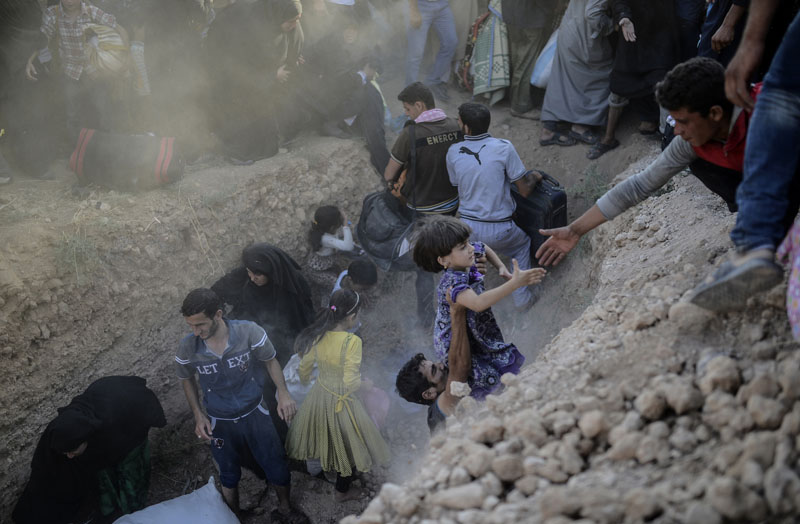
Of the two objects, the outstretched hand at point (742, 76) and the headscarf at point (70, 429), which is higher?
the outstretched hand at point (742, 76)

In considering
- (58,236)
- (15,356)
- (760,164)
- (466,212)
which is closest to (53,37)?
(58,236)

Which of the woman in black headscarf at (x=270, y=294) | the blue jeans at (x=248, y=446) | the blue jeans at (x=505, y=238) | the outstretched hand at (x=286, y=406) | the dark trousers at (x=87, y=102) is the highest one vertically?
the dark trousers at (x=87, y=102)

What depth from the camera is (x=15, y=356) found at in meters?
4.07

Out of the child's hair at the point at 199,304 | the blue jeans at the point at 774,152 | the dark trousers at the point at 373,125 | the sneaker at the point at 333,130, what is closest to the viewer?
the blue jeans at the point at 774,152

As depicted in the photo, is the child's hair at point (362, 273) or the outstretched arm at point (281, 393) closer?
the outstretched arm at point (281, 393)

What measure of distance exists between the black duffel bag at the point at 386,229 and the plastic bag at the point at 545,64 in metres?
2.53

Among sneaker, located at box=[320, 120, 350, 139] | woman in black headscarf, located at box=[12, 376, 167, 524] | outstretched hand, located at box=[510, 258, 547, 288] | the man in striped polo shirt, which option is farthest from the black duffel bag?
outstretched hand, located at box=[510, 258, 547, 288]

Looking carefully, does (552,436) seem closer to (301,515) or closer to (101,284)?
(301,515)

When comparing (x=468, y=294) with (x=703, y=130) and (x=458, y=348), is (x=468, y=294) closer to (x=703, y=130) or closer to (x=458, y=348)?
(x=458, y=348)

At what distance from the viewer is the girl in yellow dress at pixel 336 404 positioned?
12.5 feet

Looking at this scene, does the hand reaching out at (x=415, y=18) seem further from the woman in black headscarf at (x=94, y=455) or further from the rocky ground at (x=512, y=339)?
the woman in black headscarf at (x=94, y=455)

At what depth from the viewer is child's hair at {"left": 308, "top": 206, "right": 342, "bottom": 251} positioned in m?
5.32

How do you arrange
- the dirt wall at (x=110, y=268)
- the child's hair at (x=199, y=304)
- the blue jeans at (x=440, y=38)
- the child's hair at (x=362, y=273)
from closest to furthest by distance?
1. the child's hair at (x=199, y=304)
2. the dirt wall at (x=110, y=268)
3. the child's hair at (x=362, y=273)
4. the blue jeans at (x=440, y=38)

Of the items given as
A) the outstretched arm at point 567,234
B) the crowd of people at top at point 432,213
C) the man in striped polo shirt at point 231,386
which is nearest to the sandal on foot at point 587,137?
the crowd of people at top at point 432,213
